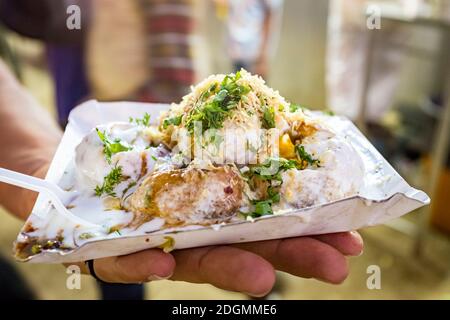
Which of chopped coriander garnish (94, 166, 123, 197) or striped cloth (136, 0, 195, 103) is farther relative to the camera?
striped cloth (136, 0, 195, 103)

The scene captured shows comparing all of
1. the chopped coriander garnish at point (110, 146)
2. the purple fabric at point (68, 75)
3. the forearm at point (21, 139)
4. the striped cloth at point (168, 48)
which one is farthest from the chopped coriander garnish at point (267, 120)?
the purple fabric at point (68, 75)

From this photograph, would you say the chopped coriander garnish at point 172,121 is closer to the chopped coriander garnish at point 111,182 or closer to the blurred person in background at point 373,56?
the chopped coriander garnish at point 111,182

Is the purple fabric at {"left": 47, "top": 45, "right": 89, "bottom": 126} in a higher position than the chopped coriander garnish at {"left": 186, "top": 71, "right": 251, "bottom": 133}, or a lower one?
lower

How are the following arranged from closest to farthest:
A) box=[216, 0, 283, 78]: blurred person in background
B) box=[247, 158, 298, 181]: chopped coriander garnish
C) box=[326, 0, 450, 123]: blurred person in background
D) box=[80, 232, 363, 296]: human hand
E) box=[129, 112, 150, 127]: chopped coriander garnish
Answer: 1. box=[80, 232, 363, 296]: human hand
2. box=[247, 158, 298, 181]: chopped coriander garnish
3. box=[129, 112, 150, 127]: chopped coriander garnish
4. box=[326, 0, 450, 123]: blurred person in background
5. box=[216, 0, 283, 78]: blurred person in background

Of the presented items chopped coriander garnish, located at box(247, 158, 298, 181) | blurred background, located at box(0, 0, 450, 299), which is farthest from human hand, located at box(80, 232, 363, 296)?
blurred background, located at box(0, 0, 450, 299)

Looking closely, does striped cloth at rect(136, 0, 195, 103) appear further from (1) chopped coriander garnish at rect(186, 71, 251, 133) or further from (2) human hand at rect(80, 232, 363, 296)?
(2) human hand at rect(80, 232, 363, 296)

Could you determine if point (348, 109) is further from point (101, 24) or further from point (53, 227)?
point (53, 227)

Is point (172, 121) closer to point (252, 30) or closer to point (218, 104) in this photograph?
point (218, 104)
